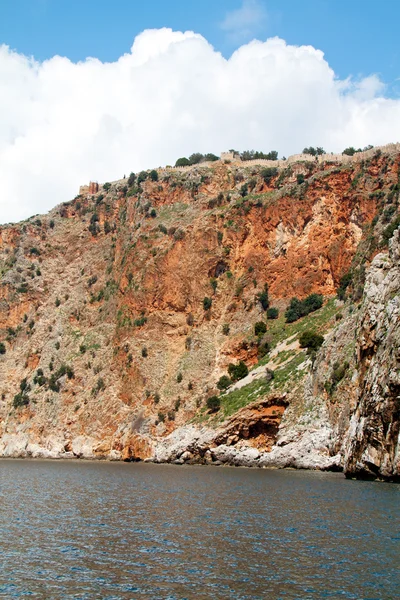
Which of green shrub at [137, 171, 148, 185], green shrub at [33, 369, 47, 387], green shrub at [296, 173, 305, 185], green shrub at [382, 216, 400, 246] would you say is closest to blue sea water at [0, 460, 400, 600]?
green shrub at [382, 216, 400, 246]

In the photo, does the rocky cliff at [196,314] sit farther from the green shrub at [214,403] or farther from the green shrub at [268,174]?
the green shrub at [214,403]

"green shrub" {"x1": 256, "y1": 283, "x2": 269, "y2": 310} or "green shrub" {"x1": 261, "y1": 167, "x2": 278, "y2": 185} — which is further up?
"green shrub" {"x1": 261, "y1": 167, "x2": 278, "y2": 185}

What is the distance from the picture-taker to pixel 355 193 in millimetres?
76188

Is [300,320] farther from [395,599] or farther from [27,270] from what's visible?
[395,599]

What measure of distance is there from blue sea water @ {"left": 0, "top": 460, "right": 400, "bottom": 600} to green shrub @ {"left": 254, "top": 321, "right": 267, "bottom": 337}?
115ft

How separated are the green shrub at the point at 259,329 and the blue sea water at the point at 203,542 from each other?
1377 inches

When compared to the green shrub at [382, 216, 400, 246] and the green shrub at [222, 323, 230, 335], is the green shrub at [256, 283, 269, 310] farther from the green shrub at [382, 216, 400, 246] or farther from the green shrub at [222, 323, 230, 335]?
the green shrub at [382, 216, 400, 246]

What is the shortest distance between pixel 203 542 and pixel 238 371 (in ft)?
154

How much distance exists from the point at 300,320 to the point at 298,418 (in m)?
19.5

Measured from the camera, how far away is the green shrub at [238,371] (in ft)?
223

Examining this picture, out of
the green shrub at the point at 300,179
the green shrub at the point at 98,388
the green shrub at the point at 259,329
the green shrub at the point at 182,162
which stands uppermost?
the green shrub at the point at 182,162

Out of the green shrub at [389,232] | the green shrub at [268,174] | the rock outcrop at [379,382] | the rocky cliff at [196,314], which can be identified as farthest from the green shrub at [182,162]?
the rock outcrop at [379,382]

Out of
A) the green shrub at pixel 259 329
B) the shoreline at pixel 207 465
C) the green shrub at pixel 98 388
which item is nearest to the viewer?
the shoreline at pixel 207 465

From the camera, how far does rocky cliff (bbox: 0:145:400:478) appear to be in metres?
56.5
